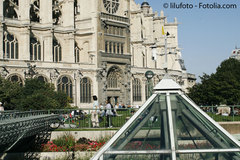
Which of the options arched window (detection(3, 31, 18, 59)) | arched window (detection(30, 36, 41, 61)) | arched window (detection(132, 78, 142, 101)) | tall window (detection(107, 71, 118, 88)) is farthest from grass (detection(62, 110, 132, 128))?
arched window (detection(132, 78, 142, 101))

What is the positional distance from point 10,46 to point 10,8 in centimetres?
687

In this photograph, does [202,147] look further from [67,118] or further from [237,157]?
[67,118]

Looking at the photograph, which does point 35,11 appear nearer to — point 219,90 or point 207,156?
point 219,90

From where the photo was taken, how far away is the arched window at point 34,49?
45.9m

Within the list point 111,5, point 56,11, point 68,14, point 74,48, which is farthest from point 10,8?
point 111,5

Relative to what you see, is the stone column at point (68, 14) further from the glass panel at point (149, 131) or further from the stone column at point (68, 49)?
the glass panel at point (149, 131)

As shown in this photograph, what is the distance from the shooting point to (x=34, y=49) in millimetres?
46188

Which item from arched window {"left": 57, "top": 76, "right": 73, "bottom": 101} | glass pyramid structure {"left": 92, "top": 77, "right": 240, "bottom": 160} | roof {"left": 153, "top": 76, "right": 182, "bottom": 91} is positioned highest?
arched window {"left": 57, "top": 76, "right": 73, "bottom": 101}

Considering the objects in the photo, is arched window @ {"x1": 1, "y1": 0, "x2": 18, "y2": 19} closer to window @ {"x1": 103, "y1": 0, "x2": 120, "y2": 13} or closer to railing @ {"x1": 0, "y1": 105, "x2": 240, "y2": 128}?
window @ {"x1": 103, "y1": 0, "x2": 120, "y2": 13}

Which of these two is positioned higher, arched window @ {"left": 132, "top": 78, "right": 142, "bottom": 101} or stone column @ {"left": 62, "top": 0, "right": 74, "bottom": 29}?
stone column @ {"left": 62, "top": 0, "right": 74, "bottom": 29}

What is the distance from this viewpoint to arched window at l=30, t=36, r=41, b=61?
45906 mm

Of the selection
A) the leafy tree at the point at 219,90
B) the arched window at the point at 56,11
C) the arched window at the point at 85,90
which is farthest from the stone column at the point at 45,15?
the leafy tree at the point at 219,90

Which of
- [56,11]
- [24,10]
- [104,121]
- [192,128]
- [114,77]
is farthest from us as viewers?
[114,77]

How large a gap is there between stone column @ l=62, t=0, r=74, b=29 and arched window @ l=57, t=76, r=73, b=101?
820 centimetres
